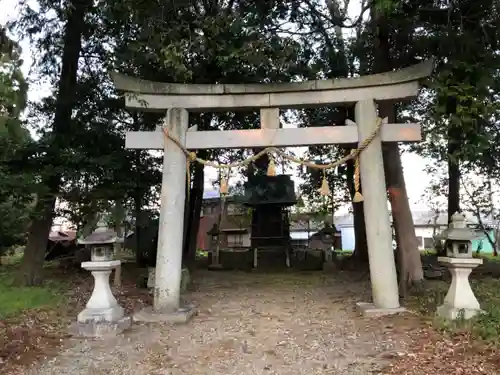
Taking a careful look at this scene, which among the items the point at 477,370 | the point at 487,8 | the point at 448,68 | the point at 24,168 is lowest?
the point at 477,370

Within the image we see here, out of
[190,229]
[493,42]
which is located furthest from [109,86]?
[493,42]

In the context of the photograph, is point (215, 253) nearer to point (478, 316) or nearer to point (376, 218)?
point (376, 218)

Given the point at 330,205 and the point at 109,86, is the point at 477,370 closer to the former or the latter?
the point at 109,86

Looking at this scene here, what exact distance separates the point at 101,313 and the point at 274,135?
3745 mm

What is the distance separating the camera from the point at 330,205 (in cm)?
1845

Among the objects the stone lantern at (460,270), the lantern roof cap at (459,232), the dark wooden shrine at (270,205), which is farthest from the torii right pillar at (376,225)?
the dark wooden shrine at (270,205)

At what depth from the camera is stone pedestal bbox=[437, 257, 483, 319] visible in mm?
6055

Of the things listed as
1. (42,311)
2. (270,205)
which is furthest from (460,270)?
(270,205)

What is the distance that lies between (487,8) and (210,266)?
10.5 metres

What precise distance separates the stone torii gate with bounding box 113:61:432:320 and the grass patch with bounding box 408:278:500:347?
0.78m

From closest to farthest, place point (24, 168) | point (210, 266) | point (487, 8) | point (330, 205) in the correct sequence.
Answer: point (487, 8), point (24, 168), point (210, 266), point (330, 205)

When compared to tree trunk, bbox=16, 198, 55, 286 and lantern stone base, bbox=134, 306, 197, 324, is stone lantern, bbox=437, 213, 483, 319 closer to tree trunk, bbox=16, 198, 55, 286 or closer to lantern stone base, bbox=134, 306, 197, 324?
lantern stone base, bbox=134, 306, 197, 324

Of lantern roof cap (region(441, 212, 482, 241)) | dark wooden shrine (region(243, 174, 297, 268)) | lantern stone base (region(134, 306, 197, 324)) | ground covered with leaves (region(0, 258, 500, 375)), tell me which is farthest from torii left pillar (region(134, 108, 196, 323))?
dark wooden shrine (region(243, 174, 297, 268))

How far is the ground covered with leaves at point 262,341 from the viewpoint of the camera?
4875mm
